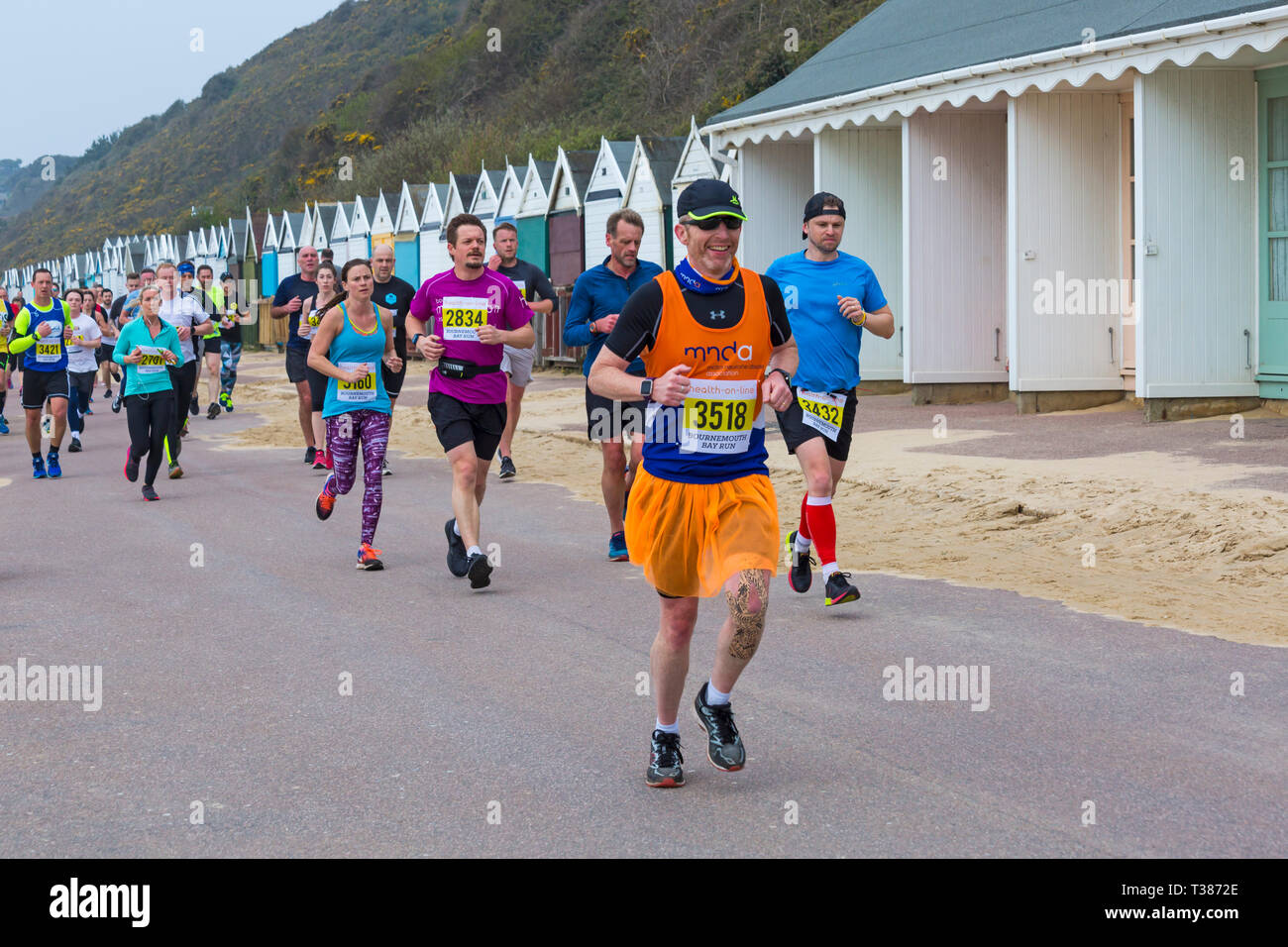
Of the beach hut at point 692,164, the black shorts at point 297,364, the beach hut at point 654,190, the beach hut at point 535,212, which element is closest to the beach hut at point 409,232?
the beach hut at point 535,212

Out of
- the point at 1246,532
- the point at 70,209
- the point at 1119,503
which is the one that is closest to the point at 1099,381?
the point at 1119,503

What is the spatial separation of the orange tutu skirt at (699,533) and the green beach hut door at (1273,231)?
38.5ft

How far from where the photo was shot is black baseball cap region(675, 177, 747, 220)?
5.13 m

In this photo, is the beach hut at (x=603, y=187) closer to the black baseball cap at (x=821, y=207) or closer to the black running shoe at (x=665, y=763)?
the black baseball cap at (x=821, y=207)

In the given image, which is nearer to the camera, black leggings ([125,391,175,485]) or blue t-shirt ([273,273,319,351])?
black leggings ([125,391,175,485])

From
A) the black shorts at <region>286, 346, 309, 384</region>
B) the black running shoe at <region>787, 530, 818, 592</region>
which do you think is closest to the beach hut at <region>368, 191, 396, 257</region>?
the black shorts at <region>286, 346, 309, 384</region>

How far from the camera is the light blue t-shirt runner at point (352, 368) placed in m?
10.2

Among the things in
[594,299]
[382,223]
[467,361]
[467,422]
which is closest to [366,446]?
[467,422]

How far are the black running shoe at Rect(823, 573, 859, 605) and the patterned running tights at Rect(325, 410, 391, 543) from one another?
328 centimetres

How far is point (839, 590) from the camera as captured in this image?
26.8ft

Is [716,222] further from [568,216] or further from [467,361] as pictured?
[568,216]

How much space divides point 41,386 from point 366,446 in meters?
8.12

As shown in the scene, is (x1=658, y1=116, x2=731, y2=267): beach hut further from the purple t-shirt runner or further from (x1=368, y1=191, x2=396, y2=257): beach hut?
(x1=368, y1=191, x2=396, y2=257): beach hut
